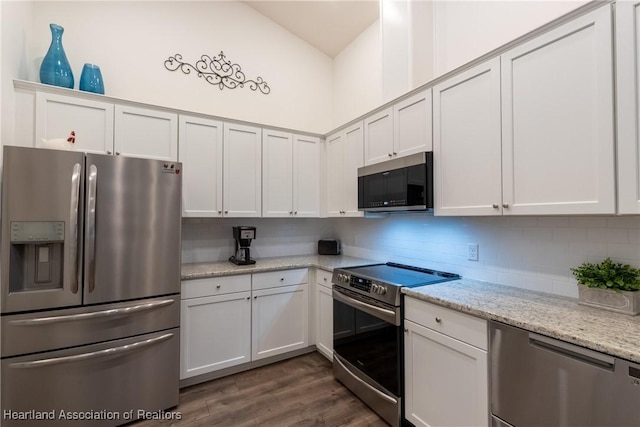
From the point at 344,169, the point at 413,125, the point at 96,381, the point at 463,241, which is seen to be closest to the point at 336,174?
the point at 344,169

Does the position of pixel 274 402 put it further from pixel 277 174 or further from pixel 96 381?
pixel 277 174

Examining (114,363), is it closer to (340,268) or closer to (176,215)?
(176,215)

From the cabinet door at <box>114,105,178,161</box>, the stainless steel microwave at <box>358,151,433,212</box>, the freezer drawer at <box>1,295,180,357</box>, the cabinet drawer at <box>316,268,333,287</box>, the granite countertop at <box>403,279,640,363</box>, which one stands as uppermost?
the cabinet door at <box>114,105,178,161</box>

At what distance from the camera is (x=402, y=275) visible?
2.27m

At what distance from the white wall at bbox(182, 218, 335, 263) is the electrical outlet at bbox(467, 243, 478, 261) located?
1916 mm

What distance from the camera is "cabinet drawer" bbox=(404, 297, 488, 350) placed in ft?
4.77

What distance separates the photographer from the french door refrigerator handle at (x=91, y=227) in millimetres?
1805

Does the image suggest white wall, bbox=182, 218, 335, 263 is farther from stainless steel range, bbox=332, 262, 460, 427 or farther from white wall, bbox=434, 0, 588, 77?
white wall, bbox=434, 0, 588, 77

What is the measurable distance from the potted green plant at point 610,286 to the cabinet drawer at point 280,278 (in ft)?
6.81

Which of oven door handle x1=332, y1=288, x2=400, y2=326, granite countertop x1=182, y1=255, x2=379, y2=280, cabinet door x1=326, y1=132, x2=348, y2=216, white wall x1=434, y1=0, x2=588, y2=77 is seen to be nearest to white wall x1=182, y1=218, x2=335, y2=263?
granite countertop x1=182, y1=255, x2=379, y2=280

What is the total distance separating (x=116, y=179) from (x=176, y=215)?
441 millimetres

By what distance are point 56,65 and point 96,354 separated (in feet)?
7.06

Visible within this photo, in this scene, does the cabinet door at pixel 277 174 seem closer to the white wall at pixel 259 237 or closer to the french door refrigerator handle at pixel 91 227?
the white wall at pixel 259 237

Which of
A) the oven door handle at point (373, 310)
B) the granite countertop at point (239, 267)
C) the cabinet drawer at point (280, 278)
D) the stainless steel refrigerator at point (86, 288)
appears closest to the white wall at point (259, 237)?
the granite countertop at point (239, 267)
